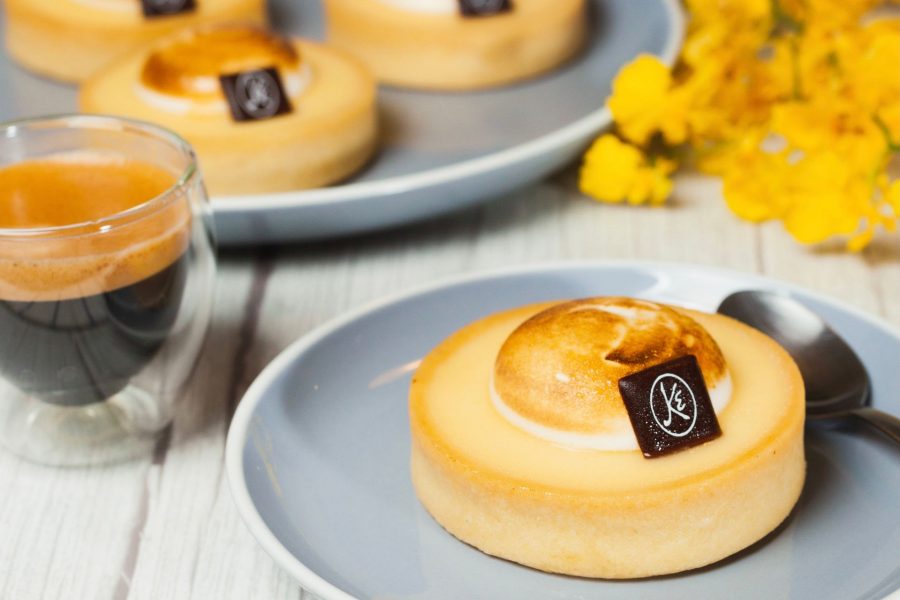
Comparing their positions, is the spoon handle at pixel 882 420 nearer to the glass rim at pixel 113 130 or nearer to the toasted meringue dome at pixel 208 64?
the glass rim at pixel 113 130

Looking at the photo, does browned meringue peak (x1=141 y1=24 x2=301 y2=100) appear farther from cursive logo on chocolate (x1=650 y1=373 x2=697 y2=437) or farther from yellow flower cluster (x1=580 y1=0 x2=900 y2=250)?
cursive logo on chocolate (x1=650 y1=373 x2=697 y2=437)

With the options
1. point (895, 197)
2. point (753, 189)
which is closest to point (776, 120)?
point (753, 189)

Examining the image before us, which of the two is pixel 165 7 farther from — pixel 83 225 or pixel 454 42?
pixel 83 225

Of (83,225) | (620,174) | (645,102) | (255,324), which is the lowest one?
(255,324)

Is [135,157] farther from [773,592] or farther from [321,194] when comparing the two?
[773,592]

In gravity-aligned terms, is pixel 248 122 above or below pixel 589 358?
A: below

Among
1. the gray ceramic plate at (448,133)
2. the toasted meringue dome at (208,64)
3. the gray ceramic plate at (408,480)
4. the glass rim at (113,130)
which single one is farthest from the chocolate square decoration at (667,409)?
the toasted meringue dome at (208,64)
